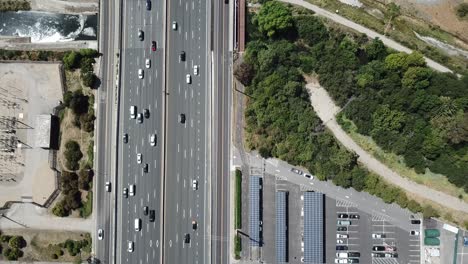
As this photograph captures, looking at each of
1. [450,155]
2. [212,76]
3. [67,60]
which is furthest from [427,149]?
[67,60]

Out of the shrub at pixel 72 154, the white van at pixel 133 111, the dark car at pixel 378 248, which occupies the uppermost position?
the white van at pixel 133 111

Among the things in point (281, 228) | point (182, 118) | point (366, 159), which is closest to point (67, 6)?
point (182, 118)

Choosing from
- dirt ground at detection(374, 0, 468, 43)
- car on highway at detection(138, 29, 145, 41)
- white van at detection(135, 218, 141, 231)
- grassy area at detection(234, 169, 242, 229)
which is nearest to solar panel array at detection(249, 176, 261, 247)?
grassy area at detection(234, 169, 242, 229)

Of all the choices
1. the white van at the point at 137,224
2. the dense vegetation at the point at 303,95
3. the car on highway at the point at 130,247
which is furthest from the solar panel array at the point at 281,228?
the car on highway at the point at 130,247

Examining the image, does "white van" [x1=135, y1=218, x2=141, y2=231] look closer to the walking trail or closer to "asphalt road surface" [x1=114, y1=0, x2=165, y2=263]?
"asphalt road surface" [x1=114, y1=0, x2=165, y2=263]

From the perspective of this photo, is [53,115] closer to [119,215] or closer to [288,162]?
[119,215]

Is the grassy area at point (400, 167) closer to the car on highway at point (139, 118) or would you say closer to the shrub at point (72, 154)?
the car on highway at point (139, 118)

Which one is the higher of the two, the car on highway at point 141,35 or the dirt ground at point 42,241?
the car on highway at point 141,35

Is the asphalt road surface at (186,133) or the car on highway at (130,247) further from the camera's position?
the car on highway at (130,247)
